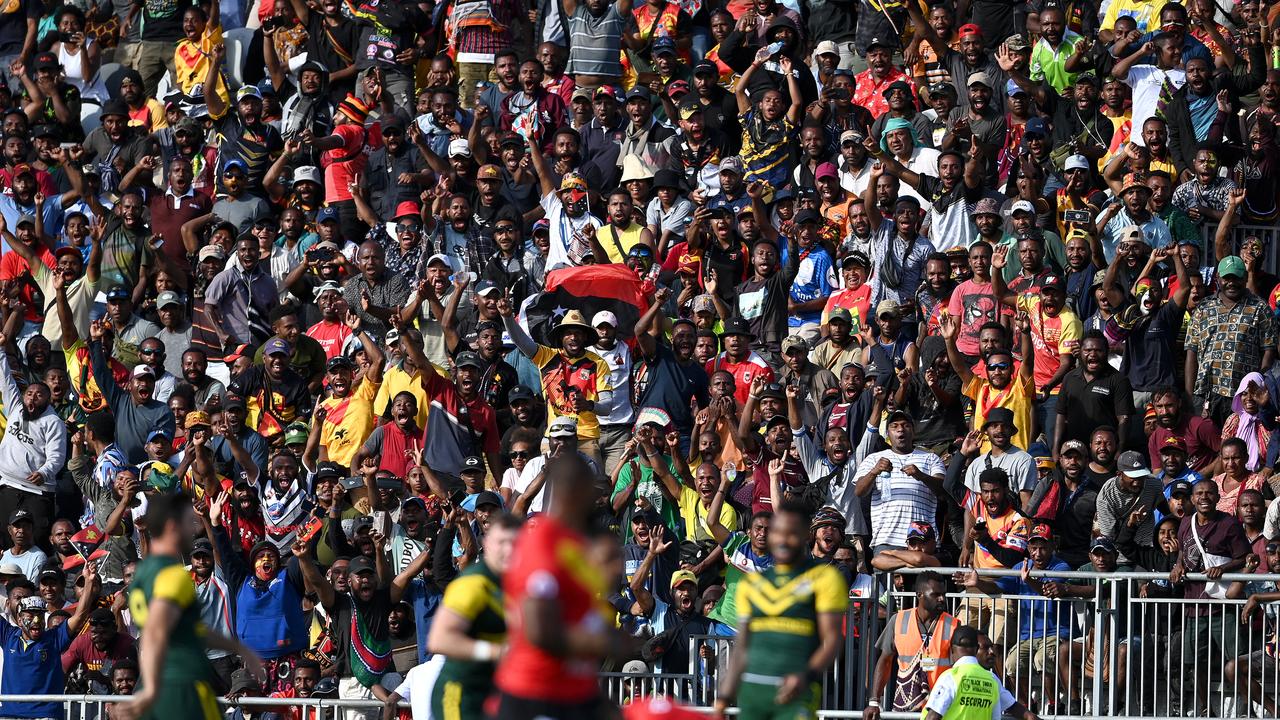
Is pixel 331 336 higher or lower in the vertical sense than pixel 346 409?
higher

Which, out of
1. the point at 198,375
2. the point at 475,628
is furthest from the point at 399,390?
the point at 475,628

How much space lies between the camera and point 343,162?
21.9m

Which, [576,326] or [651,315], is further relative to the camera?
[651,315]

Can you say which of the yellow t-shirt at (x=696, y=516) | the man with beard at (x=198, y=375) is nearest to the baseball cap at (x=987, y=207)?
the yellow t-shirt at (x=696, y=516)

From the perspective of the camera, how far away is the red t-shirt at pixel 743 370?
18.6 meters

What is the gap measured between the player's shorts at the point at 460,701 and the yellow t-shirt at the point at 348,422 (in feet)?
27.8

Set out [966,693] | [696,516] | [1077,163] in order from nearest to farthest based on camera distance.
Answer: [966,693] → [696,516] → [1077,163]

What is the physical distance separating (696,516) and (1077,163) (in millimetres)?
4816

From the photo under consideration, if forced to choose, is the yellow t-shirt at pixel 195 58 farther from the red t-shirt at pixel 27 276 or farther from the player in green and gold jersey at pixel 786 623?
the player in green and gold jersey at pixel 786 623

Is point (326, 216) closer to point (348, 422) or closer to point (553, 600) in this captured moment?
point (348, 422)

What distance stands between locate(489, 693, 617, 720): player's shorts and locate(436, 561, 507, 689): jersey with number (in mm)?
1352

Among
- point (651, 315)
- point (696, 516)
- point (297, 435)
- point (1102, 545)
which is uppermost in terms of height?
point (651, 315)

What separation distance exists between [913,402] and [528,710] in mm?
9654

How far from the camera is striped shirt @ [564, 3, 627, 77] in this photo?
22625 mm
